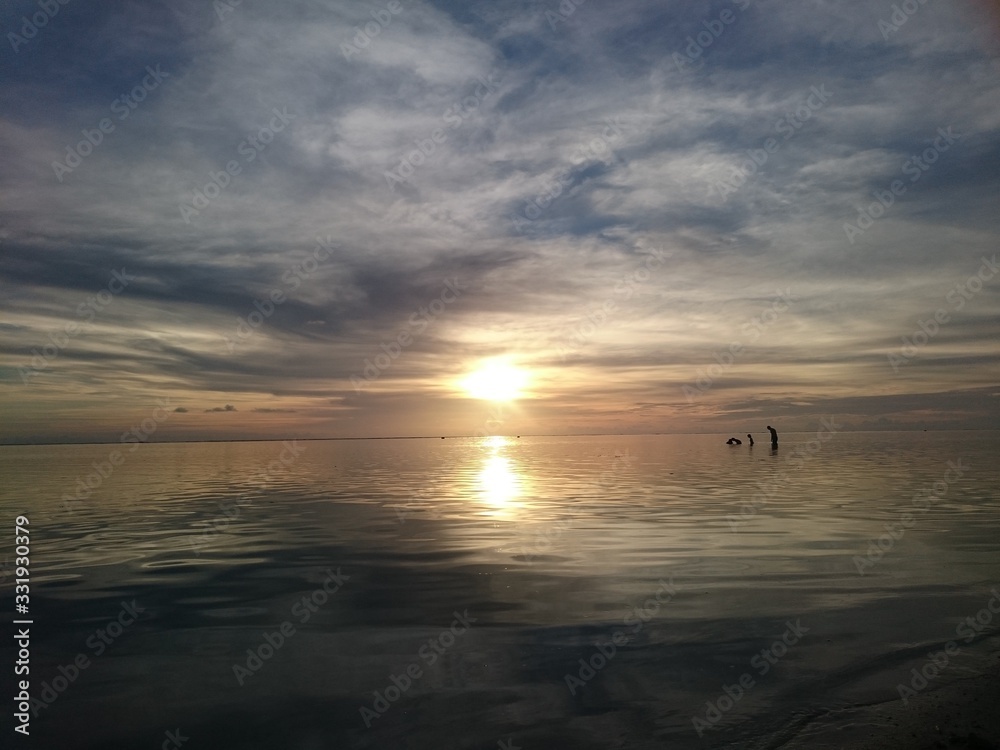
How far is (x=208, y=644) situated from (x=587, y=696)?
24.9ft

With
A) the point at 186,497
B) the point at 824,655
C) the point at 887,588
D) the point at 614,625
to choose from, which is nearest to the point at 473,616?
the point at 614,625

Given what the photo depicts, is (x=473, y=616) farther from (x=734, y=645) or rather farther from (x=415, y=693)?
(x=734, y=645)

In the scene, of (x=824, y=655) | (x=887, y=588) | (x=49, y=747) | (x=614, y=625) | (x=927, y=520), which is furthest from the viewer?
(x=927, y=520)

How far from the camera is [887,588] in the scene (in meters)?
15.4

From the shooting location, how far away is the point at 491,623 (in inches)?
522
